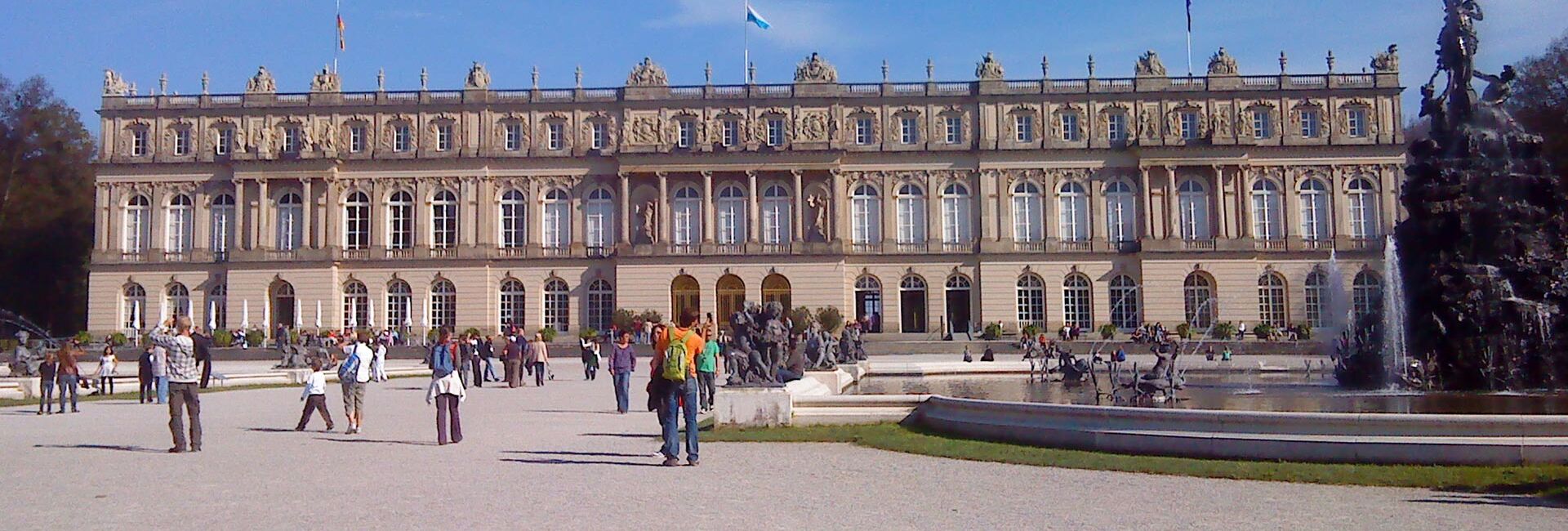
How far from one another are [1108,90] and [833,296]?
15.6 meters

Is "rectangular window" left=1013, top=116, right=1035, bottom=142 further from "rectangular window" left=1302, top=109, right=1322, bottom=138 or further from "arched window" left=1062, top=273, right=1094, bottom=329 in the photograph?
"rectangular window" left=1302, top=109, right=1322, bottom=138

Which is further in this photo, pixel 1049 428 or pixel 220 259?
pixel 220 259

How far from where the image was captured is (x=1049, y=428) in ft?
44.9

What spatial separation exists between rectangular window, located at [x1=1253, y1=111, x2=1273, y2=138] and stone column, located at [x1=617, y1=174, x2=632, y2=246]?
28.6 meters

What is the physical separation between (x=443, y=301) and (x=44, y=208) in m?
22.4

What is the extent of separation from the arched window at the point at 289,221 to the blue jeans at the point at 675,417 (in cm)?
5091

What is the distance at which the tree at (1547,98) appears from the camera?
1882 inches

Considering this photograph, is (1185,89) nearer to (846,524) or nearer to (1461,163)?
(1461,163)

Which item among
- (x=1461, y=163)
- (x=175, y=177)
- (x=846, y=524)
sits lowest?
(x=846, y=524)

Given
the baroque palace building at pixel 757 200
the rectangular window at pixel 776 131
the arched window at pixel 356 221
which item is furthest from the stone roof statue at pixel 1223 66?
the arched window at pixel 356 221

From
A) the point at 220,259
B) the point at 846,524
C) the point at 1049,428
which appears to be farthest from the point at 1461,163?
the point at 220,259

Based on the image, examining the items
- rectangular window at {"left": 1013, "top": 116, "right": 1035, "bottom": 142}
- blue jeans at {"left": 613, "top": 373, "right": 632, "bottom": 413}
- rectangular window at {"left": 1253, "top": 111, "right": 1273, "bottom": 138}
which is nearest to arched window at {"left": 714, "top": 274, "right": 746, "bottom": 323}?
rectangular window at {"left": 1013, "top": 116, "right": 1035, "bottom": 142}

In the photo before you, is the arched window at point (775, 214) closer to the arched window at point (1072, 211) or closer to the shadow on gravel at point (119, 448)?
the arched window at point (1072, 211)

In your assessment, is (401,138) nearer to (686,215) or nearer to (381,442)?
(686,215)
